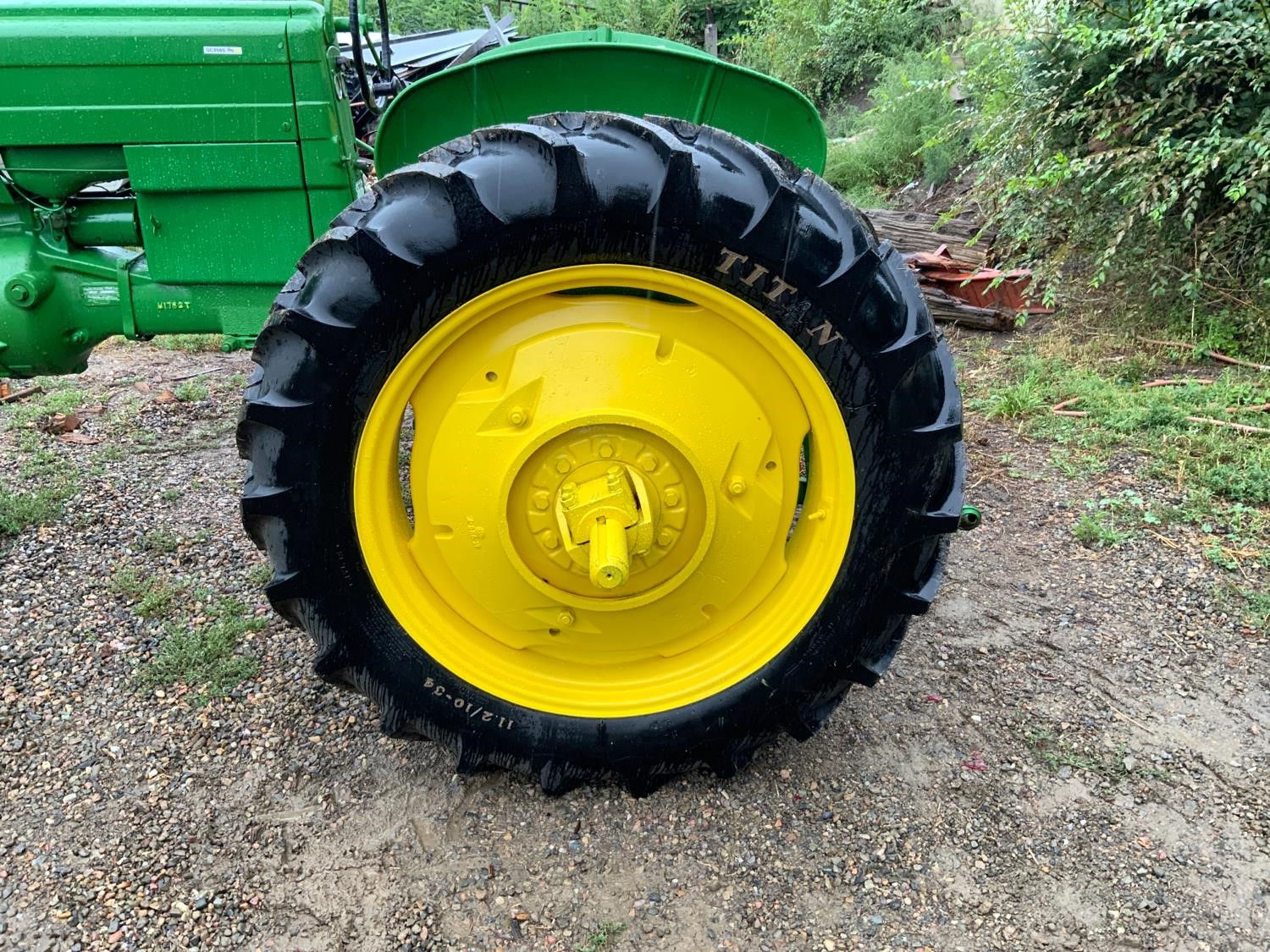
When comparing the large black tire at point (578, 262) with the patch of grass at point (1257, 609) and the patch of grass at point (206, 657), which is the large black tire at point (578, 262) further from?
the patch of grass at point (1257, 609)

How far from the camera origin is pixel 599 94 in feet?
6.59

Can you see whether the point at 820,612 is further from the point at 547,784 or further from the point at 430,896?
the point at 430,896

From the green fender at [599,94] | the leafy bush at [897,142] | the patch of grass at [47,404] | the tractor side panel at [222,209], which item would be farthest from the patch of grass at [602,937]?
the leafy bush at [897,142]

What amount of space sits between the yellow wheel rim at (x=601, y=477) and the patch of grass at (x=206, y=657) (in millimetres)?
829

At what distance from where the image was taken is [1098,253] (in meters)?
4.80

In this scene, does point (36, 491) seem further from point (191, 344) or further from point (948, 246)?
→ point (948, 246)

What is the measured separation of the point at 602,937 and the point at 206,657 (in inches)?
55.8

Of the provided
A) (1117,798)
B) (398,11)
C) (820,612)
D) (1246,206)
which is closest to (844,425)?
(820,612)

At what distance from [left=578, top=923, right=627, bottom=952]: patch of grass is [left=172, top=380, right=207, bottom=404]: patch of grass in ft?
12.4

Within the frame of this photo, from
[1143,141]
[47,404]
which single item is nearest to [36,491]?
[47,404]

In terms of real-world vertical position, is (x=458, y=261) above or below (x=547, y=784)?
above

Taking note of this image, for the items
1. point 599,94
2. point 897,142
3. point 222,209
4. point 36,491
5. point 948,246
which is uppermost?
point 599,94

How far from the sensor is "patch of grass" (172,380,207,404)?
14.7 feet

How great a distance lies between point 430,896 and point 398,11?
1640 cm
